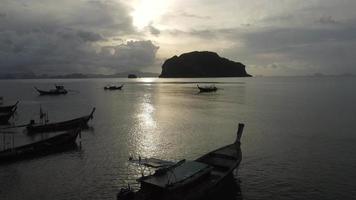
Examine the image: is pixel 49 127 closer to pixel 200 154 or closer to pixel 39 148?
pixel 39 148

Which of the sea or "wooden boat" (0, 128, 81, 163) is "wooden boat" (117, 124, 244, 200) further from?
"wooden boat" (0, 128, 81, 163)

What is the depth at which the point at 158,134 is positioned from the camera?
55375 millimetres

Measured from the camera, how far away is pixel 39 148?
42.0 m

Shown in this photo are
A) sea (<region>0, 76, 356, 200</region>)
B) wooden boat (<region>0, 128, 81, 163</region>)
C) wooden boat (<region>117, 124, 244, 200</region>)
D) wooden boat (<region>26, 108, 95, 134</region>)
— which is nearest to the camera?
wooden boat (<region>117, 124, 244, 200</region>)

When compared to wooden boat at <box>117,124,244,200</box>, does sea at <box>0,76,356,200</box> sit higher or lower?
lower

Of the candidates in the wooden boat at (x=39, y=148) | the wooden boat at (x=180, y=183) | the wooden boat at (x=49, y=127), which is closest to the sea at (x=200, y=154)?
the wooden boat at (x=39, y=148)

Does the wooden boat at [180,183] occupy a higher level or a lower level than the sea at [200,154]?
higher

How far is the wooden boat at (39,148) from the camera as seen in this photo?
39.1 metres

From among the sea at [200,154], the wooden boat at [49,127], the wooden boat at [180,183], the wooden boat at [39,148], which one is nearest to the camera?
the wooden boat at [180,183]

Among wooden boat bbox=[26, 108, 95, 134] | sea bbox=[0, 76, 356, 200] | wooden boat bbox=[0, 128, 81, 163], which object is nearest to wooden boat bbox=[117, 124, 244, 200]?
sea bbox=[0, 76, 356, 200]

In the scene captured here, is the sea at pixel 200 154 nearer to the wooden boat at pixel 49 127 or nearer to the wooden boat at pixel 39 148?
the wooden boat at pixel 39 148

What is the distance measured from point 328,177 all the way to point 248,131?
23911 millimetres

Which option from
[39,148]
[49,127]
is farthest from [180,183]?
[49,127]

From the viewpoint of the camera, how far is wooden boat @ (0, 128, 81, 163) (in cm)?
3909
